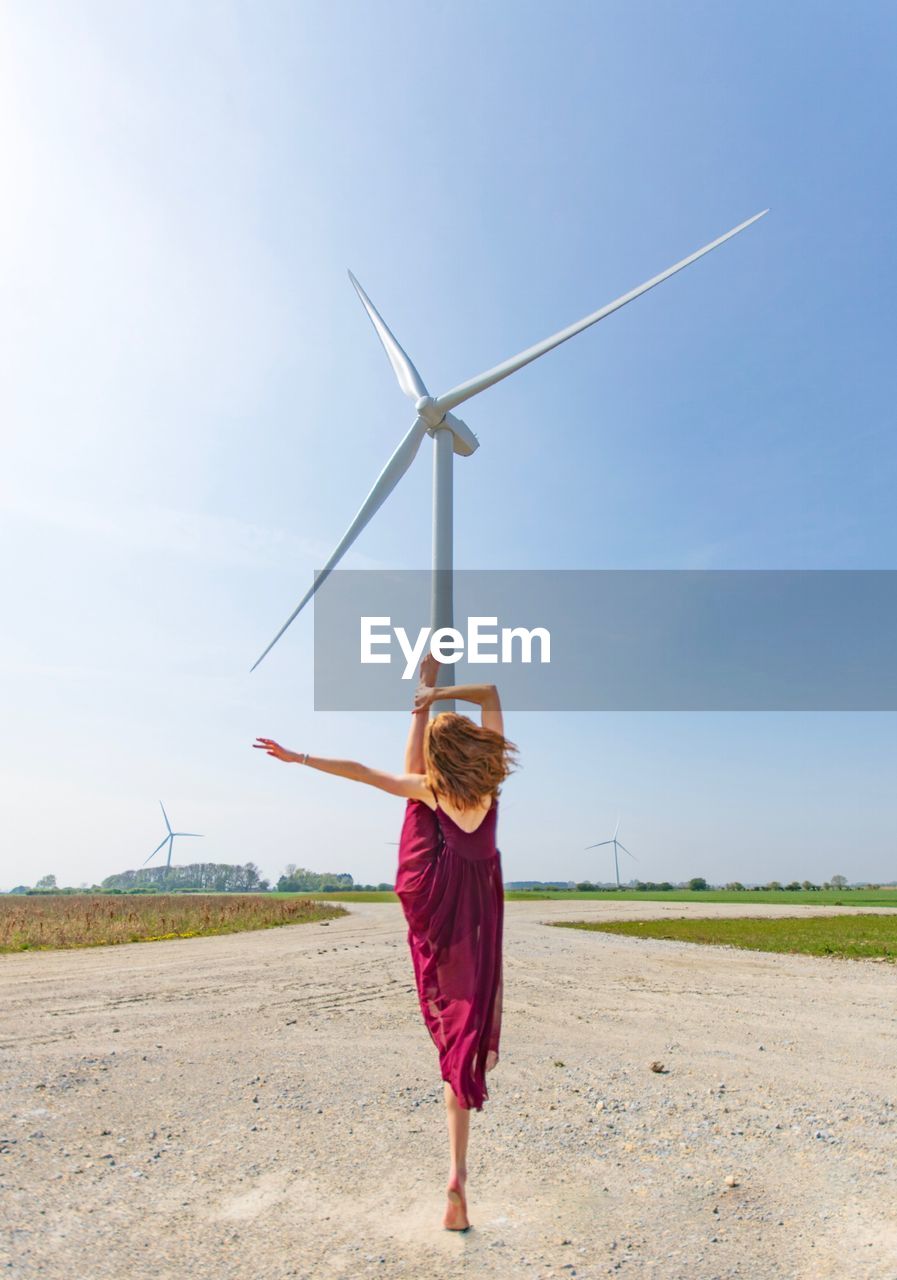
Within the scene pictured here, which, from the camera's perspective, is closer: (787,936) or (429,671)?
(429,671)

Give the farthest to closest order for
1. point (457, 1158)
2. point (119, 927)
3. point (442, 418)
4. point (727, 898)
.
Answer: point (727, 898), point (119, 927), point (442, 418), point (457, 1158)

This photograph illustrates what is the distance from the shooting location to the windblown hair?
17.3 feet

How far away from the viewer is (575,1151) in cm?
656

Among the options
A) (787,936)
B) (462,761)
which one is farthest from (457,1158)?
(787,936)

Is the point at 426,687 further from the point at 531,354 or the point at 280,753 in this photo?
the point at 531,354

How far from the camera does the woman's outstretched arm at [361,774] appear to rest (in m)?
5.17

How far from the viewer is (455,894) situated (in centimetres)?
531

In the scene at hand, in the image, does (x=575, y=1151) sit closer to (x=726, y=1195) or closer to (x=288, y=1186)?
(x=726, y=1195)

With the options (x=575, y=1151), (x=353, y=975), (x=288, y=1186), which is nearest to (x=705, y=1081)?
(x=575, y=1151)

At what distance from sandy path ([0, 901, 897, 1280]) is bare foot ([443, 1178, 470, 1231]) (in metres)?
0.08

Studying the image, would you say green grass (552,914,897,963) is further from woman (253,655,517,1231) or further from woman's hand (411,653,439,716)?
woman's hand (411,653,439,716)

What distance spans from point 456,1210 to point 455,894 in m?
1.94

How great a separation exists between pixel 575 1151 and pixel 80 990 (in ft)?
38.3

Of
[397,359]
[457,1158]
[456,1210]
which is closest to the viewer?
[456,1210]
